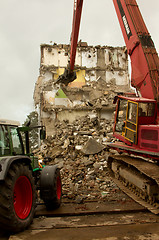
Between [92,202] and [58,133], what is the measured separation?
852 centimetres

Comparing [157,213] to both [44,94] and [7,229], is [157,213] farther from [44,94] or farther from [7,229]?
[44,94]

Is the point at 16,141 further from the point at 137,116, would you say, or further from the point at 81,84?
the point at 81,84

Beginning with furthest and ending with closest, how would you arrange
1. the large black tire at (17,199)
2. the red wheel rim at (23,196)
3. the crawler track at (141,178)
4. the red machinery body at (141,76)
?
the red machinery body at (141,76), the crawler track at (141,178), the red wheel rim at (23,196), the large black tire at (17,199)

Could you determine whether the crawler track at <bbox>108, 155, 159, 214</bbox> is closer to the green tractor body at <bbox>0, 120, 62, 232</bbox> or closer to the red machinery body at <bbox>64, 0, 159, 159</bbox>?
the red machinery body at <bbox>64, 0, 159, 159</bbox>

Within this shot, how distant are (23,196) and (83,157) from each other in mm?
6372

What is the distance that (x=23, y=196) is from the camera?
3.53m

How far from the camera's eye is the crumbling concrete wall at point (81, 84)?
15.7 m

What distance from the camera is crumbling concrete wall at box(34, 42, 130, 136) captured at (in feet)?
51.5

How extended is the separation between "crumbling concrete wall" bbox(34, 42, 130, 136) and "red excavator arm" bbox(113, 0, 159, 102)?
33.1 feet

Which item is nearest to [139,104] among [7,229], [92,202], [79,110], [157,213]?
[157,213]

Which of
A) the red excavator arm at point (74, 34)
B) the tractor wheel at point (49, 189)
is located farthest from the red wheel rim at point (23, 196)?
the red excavator arm at point (74, 34)

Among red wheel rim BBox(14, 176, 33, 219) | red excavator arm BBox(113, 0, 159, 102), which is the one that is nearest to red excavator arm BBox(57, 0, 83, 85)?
red excavator arm BBox(113, 0, 159, 102)

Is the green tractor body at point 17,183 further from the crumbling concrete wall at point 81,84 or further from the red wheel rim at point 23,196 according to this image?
the crumbling concrete wall at point 81,84

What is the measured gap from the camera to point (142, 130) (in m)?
4.88
